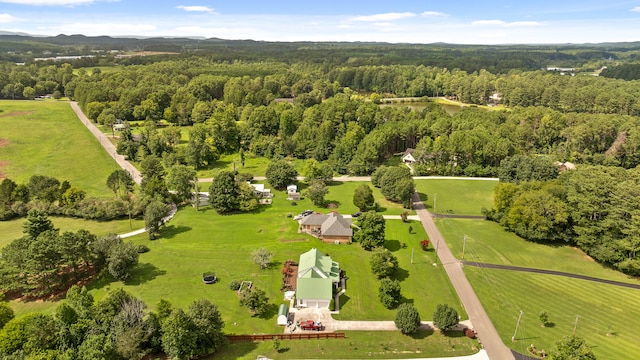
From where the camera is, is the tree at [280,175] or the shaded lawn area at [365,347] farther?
the tree at [280,175]

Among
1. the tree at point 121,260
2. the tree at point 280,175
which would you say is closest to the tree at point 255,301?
the tree at point 121,260

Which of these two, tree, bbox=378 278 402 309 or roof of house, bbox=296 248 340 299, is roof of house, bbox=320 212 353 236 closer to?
roof of house, bbox=296 248 340 299

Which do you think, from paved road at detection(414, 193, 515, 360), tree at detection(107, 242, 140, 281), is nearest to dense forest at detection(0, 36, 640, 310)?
paved road at detection(414, 193, 515, 360)

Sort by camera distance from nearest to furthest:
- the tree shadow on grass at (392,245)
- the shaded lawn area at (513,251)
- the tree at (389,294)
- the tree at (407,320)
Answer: the tree at (407,320) < the tree at (389,294) < the shaded lawn area at (513,251) < the tree shadow on grass at (392,245)

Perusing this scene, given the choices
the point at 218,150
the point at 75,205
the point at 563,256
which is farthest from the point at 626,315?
the point at 218,150

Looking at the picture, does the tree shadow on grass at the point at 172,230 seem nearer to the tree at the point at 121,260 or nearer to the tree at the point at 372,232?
the tree at the point at 121,260

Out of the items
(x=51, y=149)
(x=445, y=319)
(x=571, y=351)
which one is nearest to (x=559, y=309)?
(x=571, y=351)

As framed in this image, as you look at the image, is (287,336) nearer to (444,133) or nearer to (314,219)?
(314,219)
